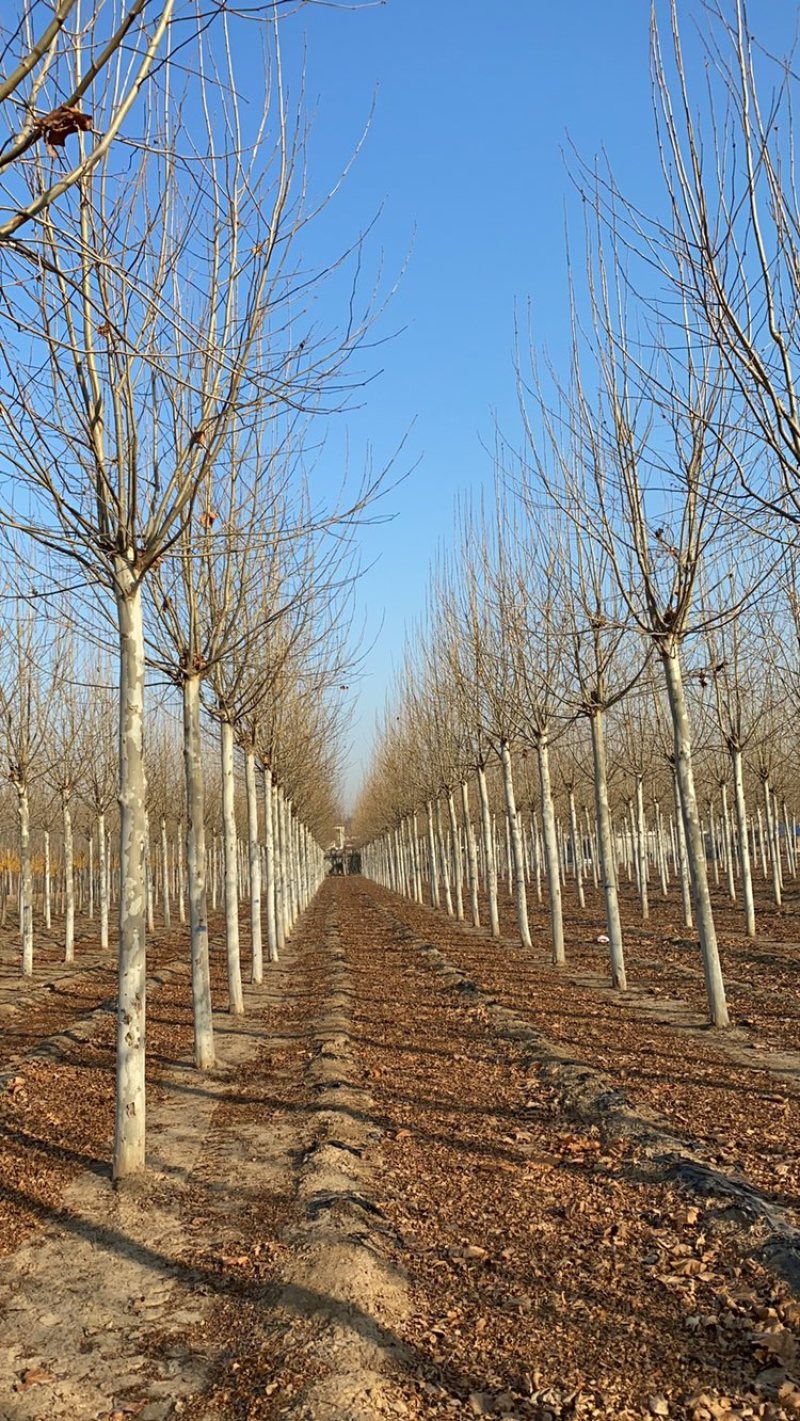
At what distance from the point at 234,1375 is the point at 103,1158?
252 centimetres

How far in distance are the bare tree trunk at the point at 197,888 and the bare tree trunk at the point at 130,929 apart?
218 cm

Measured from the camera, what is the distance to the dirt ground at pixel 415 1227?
3055 millimetres

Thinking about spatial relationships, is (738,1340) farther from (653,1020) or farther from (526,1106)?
(653,1020)

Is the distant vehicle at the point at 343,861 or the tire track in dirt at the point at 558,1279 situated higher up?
the distant vehicle at the point at 343,861

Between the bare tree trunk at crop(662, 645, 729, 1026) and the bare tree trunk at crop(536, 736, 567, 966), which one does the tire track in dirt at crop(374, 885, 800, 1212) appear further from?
the bare tree trunk at crop(536, 736, 567, 966)

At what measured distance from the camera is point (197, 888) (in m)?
7.63

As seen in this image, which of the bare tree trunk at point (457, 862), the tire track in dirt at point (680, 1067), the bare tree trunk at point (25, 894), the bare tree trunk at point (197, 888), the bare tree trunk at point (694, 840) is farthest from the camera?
the bare tree trunk at point (457, 862)

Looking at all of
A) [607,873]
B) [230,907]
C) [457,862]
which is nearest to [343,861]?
[457,862]

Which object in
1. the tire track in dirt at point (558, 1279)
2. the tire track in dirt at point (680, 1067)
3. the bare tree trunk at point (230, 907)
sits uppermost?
the bare tree trunk at point (230, 907)

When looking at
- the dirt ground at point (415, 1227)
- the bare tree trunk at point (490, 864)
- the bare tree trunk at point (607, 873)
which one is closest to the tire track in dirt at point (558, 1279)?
the dirt ground at point (415, 1227)

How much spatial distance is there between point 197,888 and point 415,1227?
12.4 feet

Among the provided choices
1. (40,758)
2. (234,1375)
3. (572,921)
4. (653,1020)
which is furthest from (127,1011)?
(572,921)

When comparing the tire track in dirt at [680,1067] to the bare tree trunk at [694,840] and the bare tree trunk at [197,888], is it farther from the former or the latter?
the bare tree trunk at [197,888]

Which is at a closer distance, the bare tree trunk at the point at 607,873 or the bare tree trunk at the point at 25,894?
the bare tree trunk at the point at 607,873
